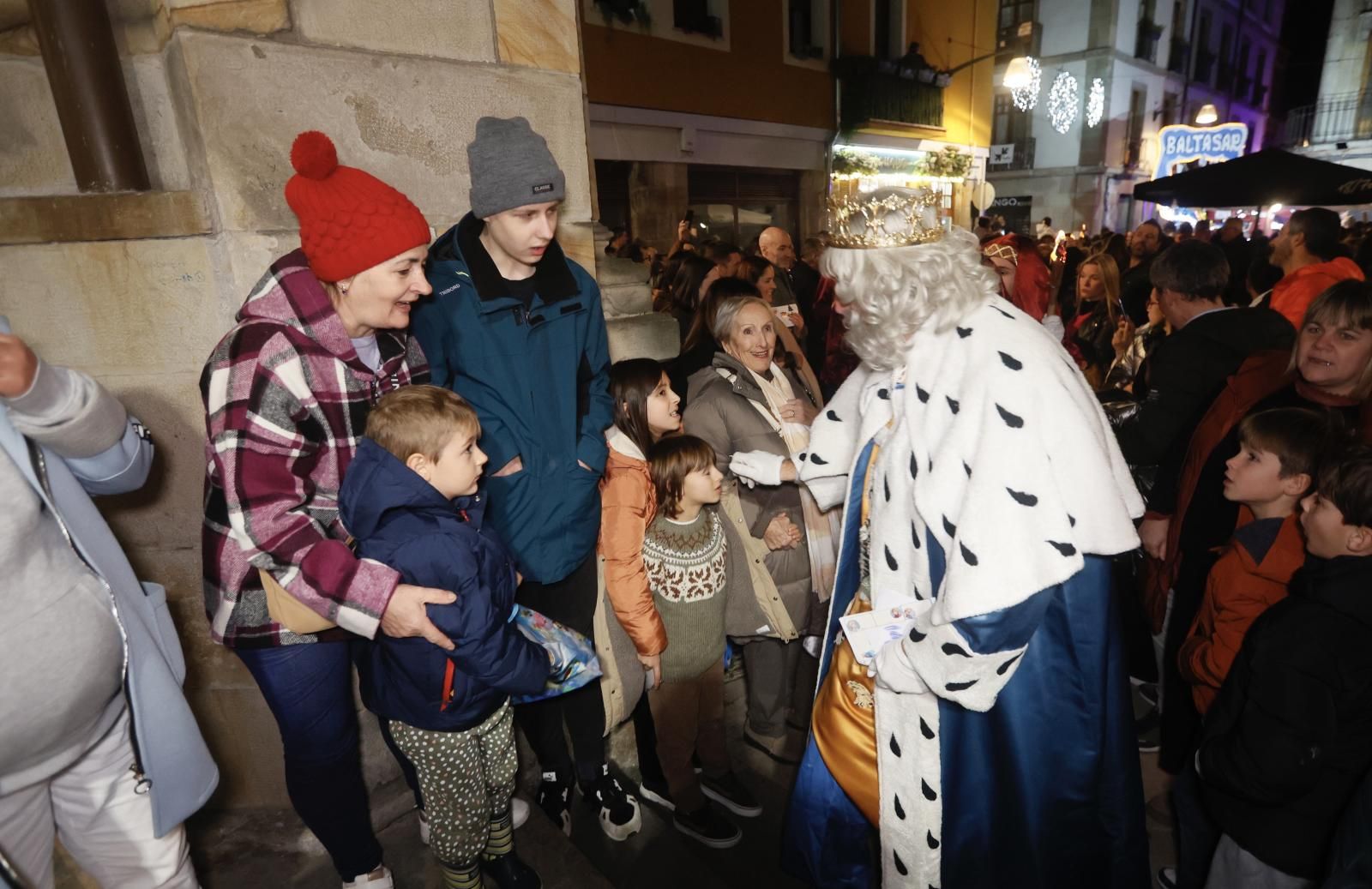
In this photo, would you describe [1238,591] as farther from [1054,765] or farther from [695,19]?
[695,19]

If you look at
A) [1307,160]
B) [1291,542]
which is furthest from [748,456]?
[1307,160]

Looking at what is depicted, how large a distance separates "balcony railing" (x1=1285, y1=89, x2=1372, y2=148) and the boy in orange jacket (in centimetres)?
4325

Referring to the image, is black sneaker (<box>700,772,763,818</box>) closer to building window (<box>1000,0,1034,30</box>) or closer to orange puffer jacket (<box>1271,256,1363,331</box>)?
orange puffer jacket (<box>1271,256,1363,331</box>)

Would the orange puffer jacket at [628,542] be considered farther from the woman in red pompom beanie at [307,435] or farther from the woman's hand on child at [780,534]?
the woman in red pompom beanie at [307,435]

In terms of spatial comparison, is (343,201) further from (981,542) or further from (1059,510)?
(1059,510)

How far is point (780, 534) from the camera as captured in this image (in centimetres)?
270

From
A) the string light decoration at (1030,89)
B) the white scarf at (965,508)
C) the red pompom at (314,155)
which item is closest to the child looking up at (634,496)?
the white scarf at (965,508)

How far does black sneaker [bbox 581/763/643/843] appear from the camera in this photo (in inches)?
101

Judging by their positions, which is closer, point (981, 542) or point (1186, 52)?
point (981, 542)

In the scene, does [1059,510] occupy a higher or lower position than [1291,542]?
higher

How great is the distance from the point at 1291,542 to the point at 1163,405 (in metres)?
0.97

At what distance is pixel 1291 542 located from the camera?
206cm

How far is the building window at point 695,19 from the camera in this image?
10547mm

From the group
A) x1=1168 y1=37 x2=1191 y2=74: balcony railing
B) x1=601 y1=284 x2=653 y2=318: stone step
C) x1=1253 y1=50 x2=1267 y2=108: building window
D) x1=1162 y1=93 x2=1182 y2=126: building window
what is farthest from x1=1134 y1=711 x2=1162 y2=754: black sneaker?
x1=1253 y1=50 x2=1267 y2=108: building window
